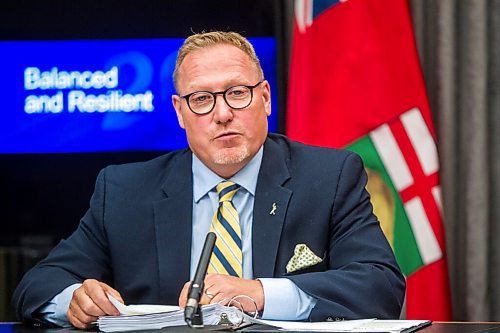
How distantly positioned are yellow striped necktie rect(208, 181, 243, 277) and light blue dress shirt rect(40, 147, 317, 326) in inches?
1.0

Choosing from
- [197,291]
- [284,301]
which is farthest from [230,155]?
[197,291]

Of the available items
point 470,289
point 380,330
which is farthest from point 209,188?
point 470,289

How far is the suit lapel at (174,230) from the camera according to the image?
10.4ft

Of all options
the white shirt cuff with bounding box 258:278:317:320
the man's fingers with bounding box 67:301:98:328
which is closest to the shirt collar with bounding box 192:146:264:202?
the white shirt cuff with bounding box 258:278:317:320

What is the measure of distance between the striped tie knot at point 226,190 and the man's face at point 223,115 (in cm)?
4

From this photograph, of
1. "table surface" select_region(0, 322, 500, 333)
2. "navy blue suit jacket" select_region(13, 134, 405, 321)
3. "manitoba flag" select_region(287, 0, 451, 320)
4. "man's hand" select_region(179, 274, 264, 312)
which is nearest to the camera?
"table surface" select_region(0, 322, 500, 333)

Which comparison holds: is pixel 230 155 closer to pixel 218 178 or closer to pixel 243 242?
pixel 218 178

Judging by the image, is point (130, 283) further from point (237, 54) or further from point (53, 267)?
point (237, 54)

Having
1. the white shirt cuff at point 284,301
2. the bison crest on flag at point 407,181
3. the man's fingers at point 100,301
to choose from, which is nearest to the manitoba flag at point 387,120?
the bison crest on flag at point 407,181

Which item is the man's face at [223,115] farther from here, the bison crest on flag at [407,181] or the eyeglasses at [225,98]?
the bison crest on flag at [407,181]

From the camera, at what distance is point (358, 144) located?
4.13 meters

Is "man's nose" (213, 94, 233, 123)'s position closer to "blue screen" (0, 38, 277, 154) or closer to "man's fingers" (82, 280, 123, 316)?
"man's fingers" (82, 280, 123, 316)

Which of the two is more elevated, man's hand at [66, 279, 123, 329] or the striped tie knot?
the striped tie knot

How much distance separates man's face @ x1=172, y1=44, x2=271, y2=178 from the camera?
3217mm
